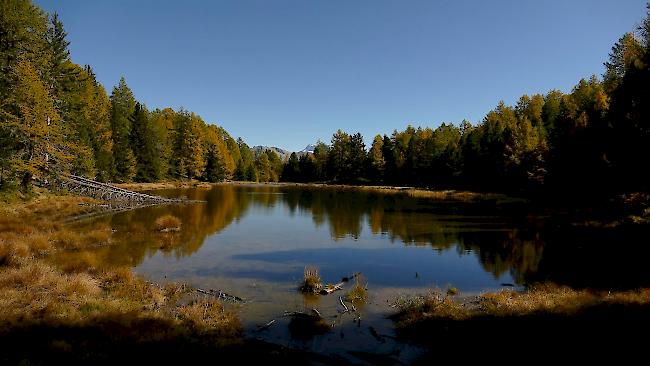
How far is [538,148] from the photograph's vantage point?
228ft

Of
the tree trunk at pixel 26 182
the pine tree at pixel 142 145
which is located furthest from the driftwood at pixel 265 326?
the pine tree at pixel 142 145

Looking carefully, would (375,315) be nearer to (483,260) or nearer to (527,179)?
(483,260)

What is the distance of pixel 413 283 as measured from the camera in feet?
65.9

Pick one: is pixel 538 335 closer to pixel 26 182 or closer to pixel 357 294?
pixel 357 294

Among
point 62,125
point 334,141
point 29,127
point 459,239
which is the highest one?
point 334,141

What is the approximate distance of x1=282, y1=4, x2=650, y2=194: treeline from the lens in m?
33.2

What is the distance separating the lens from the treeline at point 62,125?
117 ft

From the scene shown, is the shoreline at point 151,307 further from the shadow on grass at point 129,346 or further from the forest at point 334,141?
the forest at point 334,141

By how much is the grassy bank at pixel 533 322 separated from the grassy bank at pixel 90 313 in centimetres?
634

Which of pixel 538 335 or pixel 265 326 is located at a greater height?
pixel 538 335

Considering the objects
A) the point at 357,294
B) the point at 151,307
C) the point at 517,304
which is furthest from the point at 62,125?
the point at 517,304

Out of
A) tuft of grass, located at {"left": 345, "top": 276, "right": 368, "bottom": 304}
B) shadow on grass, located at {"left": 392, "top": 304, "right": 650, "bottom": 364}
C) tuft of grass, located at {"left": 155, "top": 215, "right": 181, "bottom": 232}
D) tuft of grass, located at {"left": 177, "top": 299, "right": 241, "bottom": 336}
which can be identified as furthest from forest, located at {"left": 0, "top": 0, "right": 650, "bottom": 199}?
tuft of grass, located at {"left": 177, "top": 299, "right": 241, "bottom": 336}

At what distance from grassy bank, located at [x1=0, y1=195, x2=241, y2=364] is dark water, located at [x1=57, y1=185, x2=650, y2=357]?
1862mm

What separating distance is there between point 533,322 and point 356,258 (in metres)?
13.4
